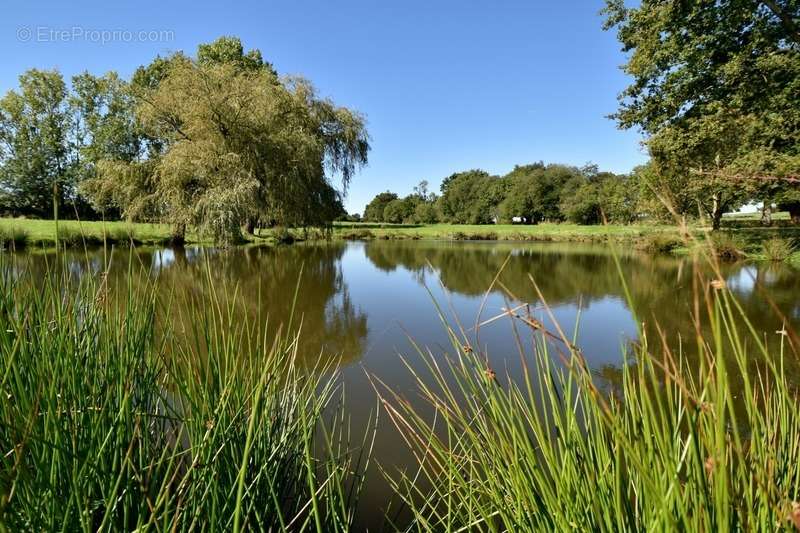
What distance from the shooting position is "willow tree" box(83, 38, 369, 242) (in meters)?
10.1

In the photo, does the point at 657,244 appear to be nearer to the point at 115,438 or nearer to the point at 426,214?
the point at 115,438

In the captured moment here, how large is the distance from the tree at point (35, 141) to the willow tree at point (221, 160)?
1217 cm

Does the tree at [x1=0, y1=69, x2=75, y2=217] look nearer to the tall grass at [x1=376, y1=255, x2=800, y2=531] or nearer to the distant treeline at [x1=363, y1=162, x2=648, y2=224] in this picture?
the tall grass at [x1=376, y1=255, x2=800, y2=531]

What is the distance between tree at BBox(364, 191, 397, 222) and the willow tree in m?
46.8

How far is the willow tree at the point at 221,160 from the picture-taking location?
10.1 meters

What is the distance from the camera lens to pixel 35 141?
67.7ft

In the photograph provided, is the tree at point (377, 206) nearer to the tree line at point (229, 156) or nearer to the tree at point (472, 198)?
the tree at point (472, 198)

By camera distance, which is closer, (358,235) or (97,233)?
(97,233)

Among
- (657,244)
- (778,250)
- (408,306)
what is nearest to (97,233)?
(408,306)

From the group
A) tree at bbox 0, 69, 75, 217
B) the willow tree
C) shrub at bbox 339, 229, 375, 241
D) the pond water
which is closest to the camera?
the pond water

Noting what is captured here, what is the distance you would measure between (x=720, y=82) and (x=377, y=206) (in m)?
52.6

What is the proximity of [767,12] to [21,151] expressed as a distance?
29.7 meters

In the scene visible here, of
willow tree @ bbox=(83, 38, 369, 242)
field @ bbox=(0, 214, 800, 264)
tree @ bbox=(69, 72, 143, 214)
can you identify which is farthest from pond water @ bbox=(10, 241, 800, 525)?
tree @ bbox=(69, 72, 143, 214)

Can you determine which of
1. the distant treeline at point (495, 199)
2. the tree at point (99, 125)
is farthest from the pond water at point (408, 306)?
the distant treeline at point (495, 199)
